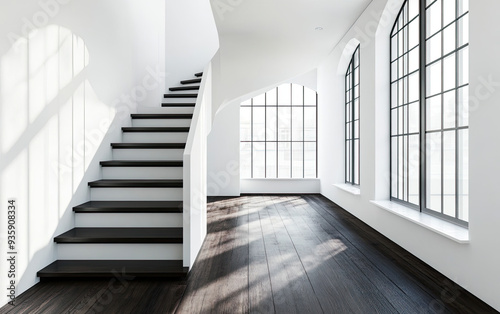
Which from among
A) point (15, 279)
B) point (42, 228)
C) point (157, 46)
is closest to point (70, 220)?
point (42, 228)

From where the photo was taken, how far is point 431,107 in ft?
10.3

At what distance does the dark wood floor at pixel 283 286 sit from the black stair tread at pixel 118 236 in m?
0.30

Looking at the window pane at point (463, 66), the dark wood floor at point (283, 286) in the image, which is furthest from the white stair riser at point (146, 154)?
the window pane at point (463, 66)

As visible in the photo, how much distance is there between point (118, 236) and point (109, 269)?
249 millimetres

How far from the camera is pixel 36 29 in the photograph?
2289 millimetres

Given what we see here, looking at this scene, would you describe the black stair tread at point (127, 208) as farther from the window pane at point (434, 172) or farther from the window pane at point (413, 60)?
the window pane at point (413, 60)

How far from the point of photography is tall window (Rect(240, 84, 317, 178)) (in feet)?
27.5

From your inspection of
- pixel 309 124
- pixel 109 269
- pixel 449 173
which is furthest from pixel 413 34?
pixel 309 124

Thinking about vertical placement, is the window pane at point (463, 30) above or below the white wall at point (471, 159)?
above

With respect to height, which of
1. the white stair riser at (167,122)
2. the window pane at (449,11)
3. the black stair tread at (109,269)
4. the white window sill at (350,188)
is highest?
the window pane at (449,11)

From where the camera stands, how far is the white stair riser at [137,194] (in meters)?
3.09

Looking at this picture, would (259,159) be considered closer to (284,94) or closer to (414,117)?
(284,94)

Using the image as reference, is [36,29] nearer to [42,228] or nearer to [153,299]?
[42,228]

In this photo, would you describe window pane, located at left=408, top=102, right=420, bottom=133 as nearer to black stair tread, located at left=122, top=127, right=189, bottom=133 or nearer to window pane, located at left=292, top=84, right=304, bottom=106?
black stair tread, located at left=122, top=127, right=189, bottom=133
